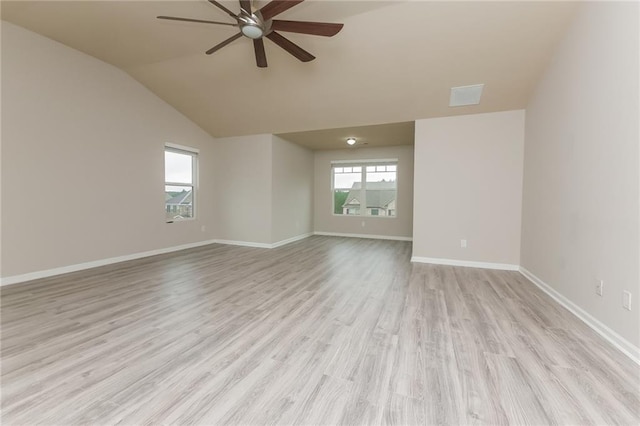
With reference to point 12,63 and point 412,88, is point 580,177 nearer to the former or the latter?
point 412,88

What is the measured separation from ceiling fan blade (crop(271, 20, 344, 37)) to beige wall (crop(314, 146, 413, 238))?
4819 millimetres

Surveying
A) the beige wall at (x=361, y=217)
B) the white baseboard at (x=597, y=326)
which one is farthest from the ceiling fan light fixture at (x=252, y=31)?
the beige wall at (x=361, y=217)

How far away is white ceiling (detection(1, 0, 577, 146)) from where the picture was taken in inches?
111

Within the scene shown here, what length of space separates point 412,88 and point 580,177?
7.56 ft

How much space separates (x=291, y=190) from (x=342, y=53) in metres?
3.57

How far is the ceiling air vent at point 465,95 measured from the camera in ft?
12.2

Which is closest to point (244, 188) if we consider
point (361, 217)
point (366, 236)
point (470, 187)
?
point (361, 217)

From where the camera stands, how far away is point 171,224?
5.27 meters

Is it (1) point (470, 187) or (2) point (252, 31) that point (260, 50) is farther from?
(1) point (470, 187)

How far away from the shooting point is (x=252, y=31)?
245cm

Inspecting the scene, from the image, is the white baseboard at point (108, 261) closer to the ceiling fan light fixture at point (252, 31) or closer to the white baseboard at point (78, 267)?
the white baseboard at point (78, 267)

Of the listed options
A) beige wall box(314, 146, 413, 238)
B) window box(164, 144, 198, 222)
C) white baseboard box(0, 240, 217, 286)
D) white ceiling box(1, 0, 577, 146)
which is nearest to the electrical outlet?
white ceiling box(1, 0, 577, 146)

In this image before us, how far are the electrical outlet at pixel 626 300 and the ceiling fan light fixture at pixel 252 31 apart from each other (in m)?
3.56

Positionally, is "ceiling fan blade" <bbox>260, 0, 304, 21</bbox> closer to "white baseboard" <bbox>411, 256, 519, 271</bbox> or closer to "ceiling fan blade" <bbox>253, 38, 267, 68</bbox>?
"ceiling fan blade" <bbox>253, 38, 267, 68</bbox>
